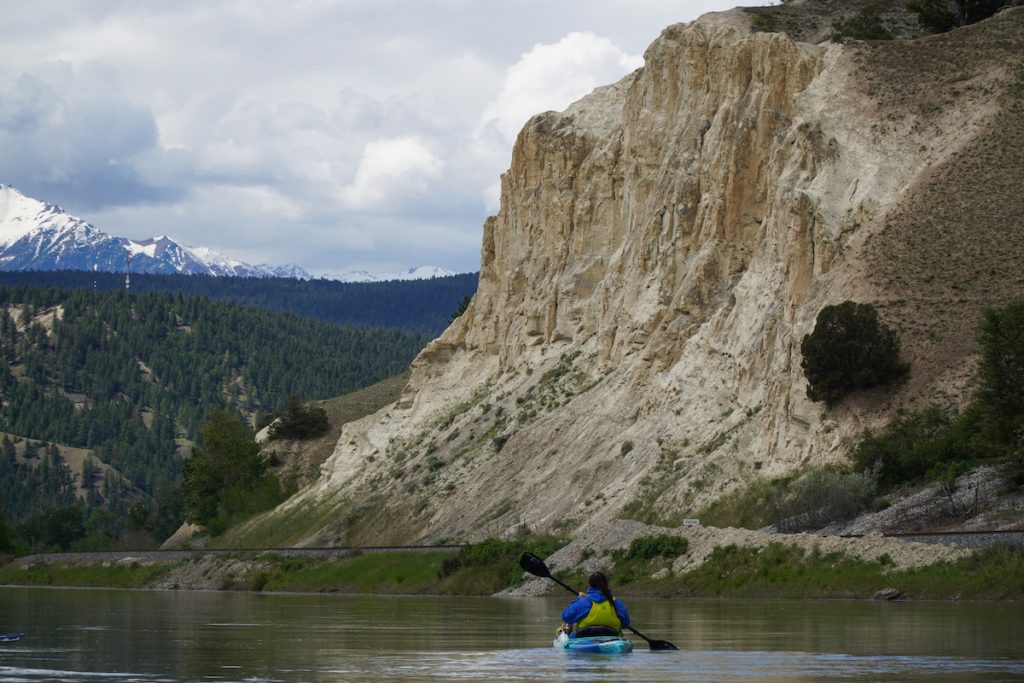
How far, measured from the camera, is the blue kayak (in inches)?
1128

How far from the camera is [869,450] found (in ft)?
192

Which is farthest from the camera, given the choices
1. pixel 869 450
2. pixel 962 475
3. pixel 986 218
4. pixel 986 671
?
pixel 986 218

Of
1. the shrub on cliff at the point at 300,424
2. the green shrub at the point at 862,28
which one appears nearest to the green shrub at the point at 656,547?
the green shrub at the point at 862,28

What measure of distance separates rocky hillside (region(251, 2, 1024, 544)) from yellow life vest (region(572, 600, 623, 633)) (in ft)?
112

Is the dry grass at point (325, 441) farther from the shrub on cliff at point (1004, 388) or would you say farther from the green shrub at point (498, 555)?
the shrub on cliff at point (1004, 388)

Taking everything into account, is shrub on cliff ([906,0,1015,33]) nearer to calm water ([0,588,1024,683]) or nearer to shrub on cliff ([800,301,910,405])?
shrub on cliff ([800,301,910,405])

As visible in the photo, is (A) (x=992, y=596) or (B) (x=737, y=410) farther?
(B) (x=737, y=410)

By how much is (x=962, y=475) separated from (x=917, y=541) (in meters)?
8.98

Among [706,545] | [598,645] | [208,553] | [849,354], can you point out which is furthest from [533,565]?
[208,553]

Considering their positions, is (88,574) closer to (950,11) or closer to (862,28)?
(862,28)

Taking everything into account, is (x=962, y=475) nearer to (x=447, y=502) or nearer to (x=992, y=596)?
(x=992, y=596)

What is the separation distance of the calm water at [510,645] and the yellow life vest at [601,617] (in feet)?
2.26

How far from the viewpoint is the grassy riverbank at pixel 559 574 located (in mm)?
42344

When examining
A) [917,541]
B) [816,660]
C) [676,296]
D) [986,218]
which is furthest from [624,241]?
[816,660]
